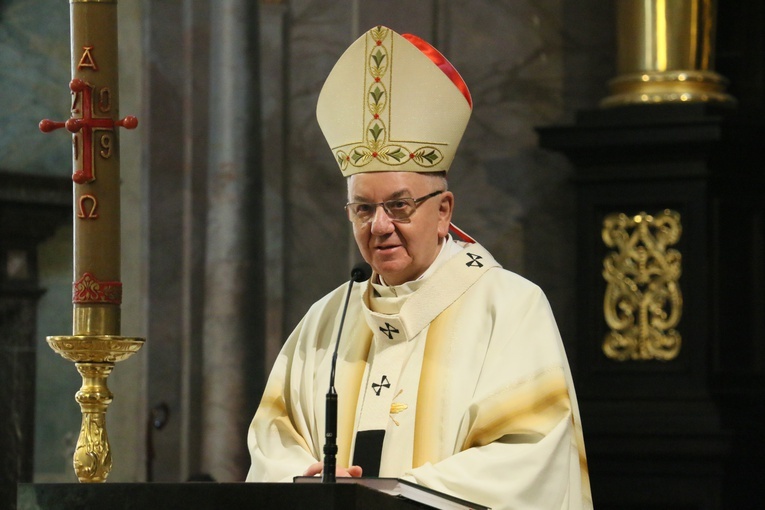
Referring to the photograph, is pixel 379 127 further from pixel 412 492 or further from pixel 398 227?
pixel 412 492

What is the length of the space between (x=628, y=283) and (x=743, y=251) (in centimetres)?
58

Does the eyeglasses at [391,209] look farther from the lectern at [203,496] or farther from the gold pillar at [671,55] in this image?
the gold pillar at [671,55]

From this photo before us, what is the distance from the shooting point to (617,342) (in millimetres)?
6578

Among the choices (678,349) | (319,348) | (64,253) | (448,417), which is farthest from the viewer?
(64,253)

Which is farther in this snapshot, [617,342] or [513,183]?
[513,183]

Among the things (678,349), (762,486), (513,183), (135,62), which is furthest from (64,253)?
(762,486)

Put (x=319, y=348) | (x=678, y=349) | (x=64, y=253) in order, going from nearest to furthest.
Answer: (x=319, y=348)
(x=678, y=349)
(x=64, y=253)

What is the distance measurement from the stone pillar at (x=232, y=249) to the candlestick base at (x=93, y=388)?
3365mm

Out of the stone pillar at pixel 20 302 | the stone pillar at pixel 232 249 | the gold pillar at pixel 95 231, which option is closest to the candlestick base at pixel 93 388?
the gold pillar at pixel 95 231

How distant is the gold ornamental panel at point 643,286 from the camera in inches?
255

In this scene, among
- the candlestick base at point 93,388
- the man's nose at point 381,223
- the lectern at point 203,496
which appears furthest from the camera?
the man's nose at point 381,223

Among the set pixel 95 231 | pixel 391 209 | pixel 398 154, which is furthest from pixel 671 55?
pixel 95 231

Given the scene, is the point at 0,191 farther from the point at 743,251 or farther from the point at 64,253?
the point at 743,251

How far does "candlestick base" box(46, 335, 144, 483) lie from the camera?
12.2ft
